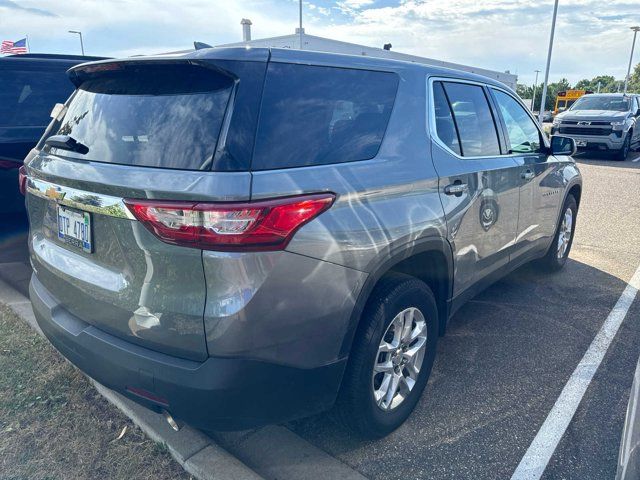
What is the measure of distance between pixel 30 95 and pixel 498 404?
455 centimetres

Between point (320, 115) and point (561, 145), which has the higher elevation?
point (320, 115)

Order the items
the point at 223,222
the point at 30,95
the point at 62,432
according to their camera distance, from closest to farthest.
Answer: the point at 223,222 → the point at 62,432 → the point at 30,95

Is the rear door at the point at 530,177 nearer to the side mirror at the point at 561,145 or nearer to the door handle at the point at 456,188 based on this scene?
the side mirror at the point at 561,145

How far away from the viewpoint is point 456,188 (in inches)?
109

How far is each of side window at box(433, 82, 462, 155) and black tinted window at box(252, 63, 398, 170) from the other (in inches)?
14.7

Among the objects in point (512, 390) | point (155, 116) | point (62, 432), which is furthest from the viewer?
point (512, 390)

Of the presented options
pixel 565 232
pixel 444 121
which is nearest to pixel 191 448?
pixel 444 121

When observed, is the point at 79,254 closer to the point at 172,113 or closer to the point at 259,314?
the point at 172,113

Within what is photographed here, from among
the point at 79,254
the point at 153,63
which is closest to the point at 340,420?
the point at 79,254

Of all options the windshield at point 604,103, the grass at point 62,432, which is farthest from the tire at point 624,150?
the grass at point 62,432

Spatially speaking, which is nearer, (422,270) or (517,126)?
(422,270)

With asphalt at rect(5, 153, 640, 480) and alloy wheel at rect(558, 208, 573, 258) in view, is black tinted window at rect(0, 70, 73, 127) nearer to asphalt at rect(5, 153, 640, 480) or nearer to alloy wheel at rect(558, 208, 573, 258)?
asphalt at rect(5, 153, 640, 480)

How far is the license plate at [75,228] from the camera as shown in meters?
2.09

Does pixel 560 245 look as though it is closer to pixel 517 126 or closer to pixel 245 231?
pixel 517 126
